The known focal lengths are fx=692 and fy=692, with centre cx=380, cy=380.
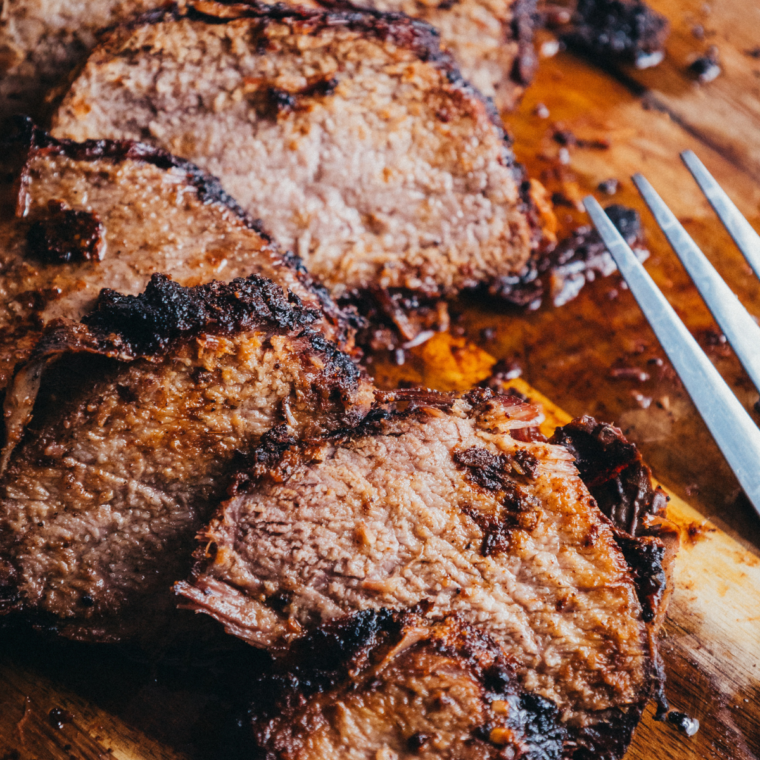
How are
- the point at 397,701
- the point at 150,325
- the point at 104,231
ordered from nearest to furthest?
the point at 397,701, the point at 150,325, the point at 104,231

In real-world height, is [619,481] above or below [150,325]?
above

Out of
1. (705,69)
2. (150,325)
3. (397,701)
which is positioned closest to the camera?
(397,701)

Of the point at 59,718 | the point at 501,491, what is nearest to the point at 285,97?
the point at 501,491

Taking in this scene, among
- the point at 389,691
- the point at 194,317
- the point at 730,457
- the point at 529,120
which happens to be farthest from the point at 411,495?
the point at 529,120

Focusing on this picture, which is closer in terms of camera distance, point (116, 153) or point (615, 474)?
point (615, 474)

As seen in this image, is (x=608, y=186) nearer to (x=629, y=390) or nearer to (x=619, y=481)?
(x=629, y=390)

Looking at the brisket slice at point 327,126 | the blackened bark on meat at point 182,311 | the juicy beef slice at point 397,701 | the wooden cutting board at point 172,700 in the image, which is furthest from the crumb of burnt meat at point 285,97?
the wooden cutting board at point 172,700

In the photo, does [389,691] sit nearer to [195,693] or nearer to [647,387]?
[195,693]
